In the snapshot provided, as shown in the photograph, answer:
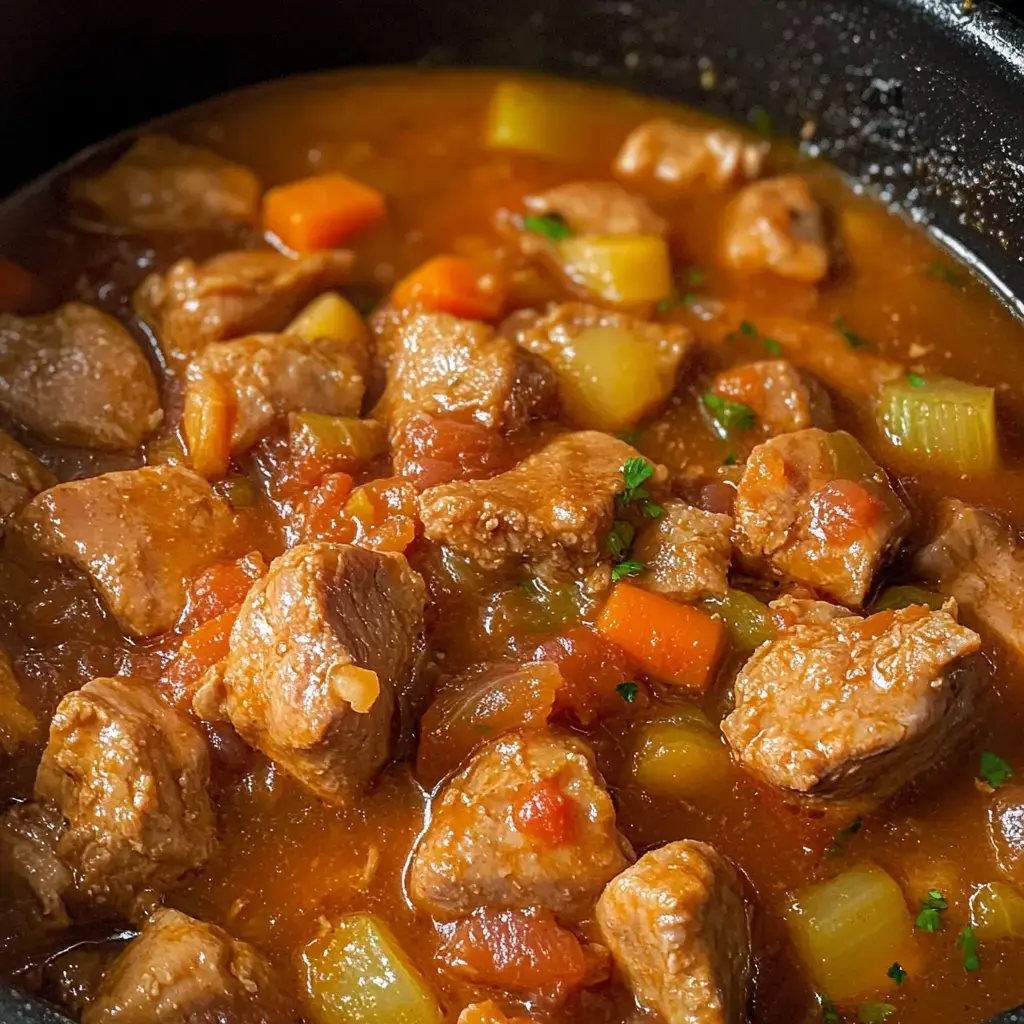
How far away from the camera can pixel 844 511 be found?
142 inches

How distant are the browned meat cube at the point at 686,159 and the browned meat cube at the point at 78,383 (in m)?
1.97

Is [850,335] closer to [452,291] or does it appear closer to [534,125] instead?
[452,291]

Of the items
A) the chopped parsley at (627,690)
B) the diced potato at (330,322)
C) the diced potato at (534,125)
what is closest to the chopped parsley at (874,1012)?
the chopped parsley at (627,690)

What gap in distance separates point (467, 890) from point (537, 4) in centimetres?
334

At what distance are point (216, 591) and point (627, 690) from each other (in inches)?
44.4

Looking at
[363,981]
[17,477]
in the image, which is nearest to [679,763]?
[363,981]

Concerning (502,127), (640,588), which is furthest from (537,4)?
(640,588)

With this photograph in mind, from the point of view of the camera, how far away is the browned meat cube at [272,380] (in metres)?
3.87

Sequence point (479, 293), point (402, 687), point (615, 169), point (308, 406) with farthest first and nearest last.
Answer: point (615, 169) < point (479, 293) < point (308, 406) < point (402, 687)

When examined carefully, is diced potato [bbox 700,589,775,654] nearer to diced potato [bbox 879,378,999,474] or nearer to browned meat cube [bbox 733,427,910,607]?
browned meat cube [bbox 733,427,910,607]

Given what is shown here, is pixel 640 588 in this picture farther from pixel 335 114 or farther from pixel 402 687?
pixel 335 114

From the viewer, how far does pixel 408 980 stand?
3.04 metres

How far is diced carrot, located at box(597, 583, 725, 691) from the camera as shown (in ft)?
11.4

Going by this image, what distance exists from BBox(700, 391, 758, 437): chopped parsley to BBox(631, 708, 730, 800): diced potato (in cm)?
106
